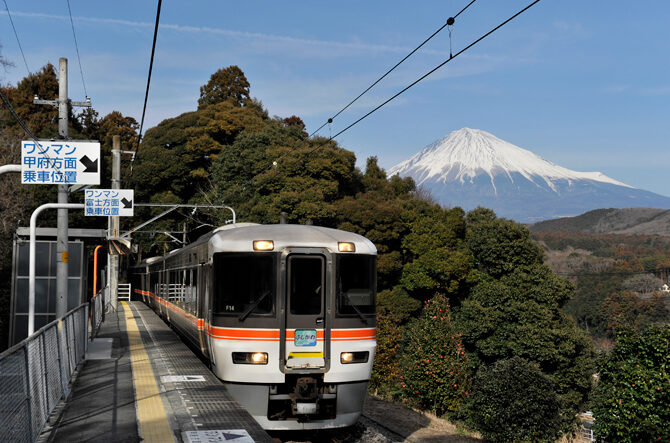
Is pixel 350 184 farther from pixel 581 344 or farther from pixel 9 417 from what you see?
pixel 9 417

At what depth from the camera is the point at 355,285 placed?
10.4 meters

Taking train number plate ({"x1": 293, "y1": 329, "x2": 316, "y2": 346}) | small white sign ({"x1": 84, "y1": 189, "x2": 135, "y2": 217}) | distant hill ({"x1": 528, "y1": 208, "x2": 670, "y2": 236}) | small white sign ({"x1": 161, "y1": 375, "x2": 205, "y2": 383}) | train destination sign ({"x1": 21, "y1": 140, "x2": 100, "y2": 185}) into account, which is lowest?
small white sign ({"x1": 161, "y1": 375, "x2": 205, "y2": 383})

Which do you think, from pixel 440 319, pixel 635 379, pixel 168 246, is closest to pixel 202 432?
pixel 635 379

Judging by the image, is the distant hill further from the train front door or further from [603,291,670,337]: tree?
the train front door

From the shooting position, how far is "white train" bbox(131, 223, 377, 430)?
9.87m

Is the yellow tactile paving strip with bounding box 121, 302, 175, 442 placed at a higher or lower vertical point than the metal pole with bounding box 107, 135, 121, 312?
lower

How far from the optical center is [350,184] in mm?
43594

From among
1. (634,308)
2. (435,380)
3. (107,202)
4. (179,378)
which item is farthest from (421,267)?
(634,308)

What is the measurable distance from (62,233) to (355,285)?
9.56 m

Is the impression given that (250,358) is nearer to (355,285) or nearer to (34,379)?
(355,285)

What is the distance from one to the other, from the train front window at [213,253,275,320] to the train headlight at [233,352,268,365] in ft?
1.95

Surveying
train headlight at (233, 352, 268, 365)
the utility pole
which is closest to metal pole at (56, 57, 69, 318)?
the utility pole

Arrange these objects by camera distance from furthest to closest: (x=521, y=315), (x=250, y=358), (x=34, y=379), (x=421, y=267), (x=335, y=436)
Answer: (x=421, y=267) < (x=521, y=315) < (x=335, y=436) < (x=250, y=358) < (x=34, y=379)

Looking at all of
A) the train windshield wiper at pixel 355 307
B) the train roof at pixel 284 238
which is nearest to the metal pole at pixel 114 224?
the train roof at pixel 284 238
